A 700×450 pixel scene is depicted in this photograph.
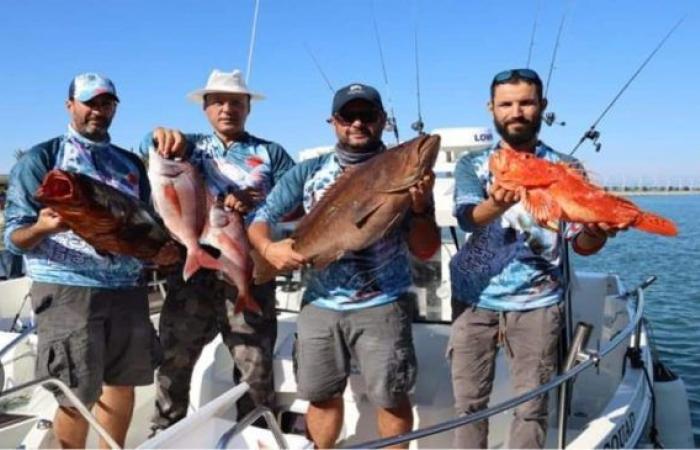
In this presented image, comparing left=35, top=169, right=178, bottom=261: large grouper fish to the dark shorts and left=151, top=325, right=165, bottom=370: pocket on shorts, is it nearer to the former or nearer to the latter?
the dark shorts

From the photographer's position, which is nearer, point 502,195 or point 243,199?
point 502,195

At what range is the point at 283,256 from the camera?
354 centimetres

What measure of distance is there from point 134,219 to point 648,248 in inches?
1145

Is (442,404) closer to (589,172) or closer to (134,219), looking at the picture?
(589,172)

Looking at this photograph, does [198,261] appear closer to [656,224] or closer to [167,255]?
[167,255]

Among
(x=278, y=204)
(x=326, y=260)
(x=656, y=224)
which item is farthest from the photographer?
(x=278, y=204)

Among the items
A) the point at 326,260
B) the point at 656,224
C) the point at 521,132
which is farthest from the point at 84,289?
the point at 656,224

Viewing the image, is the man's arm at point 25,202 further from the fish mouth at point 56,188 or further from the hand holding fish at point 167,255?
the hand holding fish at point 167,255

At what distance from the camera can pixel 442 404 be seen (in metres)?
4.16

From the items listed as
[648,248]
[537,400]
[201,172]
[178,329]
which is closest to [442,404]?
[537,400]

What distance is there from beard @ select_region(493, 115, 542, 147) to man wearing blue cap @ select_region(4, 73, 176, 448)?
211cm

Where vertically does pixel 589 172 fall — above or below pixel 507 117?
below

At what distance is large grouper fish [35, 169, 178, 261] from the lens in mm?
2971

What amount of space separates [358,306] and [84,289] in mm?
1645
